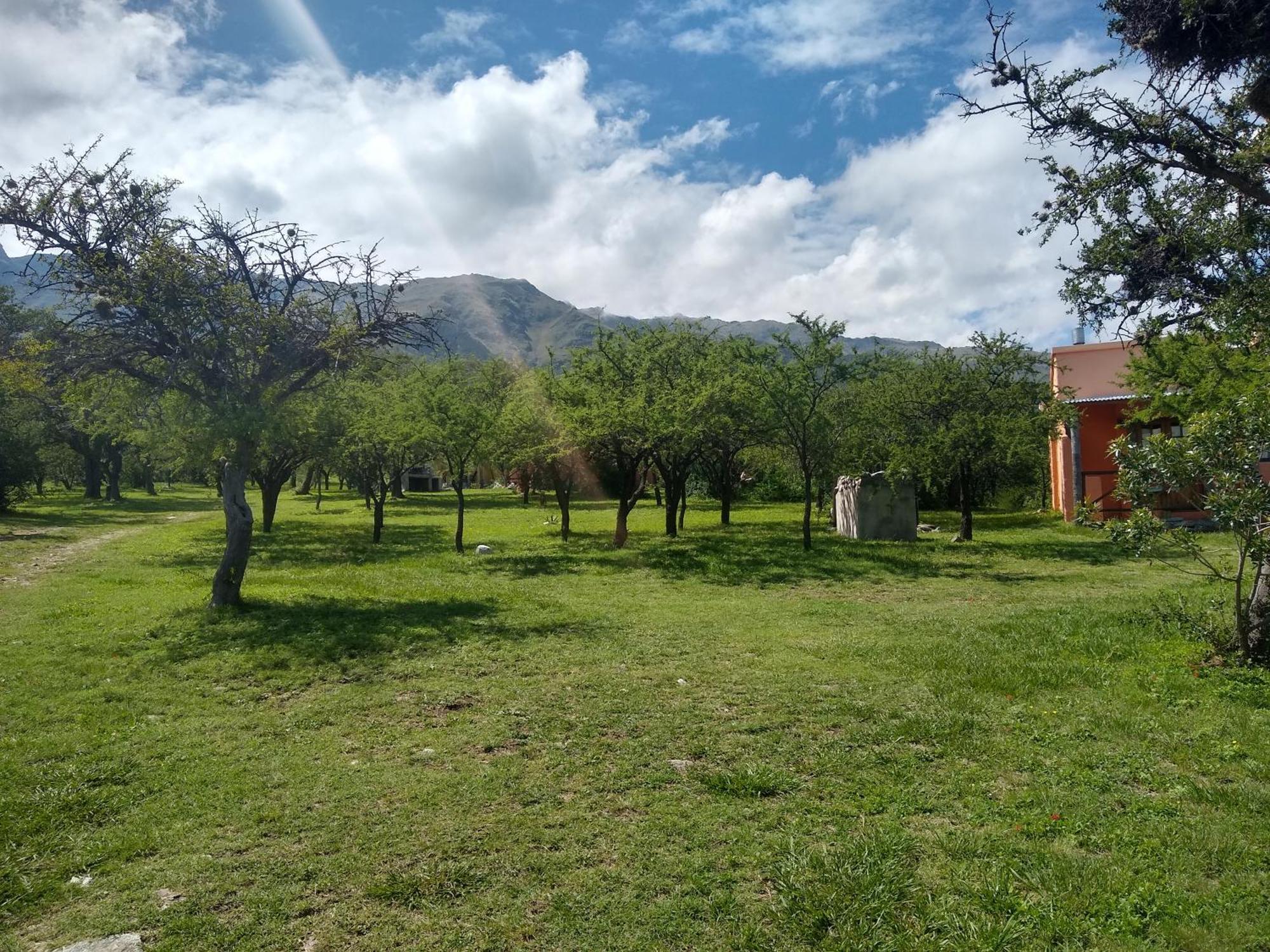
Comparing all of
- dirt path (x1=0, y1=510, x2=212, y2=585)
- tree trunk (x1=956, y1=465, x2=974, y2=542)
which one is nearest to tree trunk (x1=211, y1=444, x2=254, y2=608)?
dirt path (x1=0, y1=510, x2=212, y2=585)

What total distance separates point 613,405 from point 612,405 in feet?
0.06

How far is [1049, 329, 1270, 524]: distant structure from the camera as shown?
81.8 feet

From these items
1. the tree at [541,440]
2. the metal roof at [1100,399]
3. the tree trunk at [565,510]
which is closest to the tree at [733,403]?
the tree at [541,440]

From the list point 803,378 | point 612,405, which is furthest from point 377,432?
point 803,378

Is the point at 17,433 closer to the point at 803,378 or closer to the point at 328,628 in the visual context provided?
the point at 328,628

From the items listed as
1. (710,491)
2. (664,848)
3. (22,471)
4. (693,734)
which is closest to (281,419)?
(693,734)

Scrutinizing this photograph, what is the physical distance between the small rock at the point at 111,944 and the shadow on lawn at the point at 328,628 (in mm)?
5577

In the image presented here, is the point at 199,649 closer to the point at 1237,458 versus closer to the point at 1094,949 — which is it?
the point at 1094,949

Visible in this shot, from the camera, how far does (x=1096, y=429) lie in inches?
1086

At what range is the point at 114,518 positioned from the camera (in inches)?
1326

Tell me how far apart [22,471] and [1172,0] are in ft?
141

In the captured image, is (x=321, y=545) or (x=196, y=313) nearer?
(x=196, y=313)

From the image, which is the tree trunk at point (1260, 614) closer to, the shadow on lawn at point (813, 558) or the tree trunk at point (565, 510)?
the shadow on lawn at point (813, 558)

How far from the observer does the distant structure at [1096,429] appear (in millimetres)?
24938
